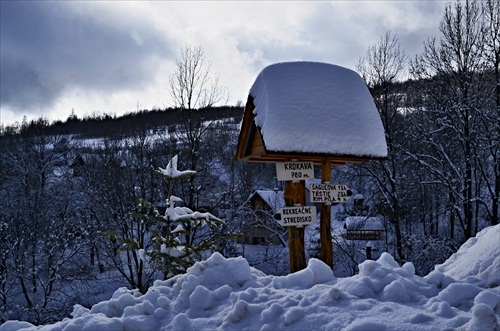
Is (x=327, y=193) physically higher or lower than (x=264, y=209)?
higher

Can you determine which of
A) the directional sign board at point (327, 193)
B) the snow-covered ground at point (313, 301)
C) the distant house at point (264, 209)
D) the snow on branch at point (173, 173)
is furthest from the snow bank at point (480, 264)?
the distant house at point (264, 209)

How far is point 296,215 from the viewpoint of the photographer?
20.6ft

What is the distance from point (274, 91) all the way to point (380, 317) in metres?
4.05

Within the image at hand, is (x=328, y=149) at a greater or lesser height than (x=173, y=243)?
greater

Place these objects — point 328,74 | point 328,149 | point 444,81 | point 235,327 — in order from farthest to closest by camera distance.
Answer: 1. point 444,81
2. point 328,74
3. point 328,149
4. point 235,327

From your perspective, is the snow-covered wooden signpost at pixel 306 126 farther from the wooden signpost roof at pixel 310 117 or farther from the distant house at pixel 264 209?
the distant house at pixel 264 209

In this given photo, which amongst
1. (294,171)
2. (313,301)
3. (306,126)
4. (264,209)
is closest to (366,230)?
(264,209)

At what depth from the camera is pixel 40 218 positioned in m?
23.5

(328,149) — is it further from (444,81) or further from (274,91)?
(444,81)

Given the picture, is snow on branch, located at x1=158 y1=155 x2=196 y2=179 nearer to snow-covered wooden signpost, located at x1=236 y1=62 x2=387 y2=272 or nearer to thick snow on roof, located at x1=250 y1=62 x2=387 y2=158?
snow-covered wooden signpost, located at x1=236 y1=62 x2=387 y2=272

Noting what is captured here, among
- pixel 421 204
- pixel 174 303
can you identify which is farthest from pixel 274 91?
pixel 421 204

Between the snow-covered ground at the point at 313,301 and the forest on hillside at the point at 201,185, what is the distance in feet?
9.30

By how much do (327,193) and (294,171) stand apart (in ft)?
2.24

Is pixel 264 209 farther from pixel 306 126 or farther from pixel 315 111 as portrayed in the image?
pixel 306 126
